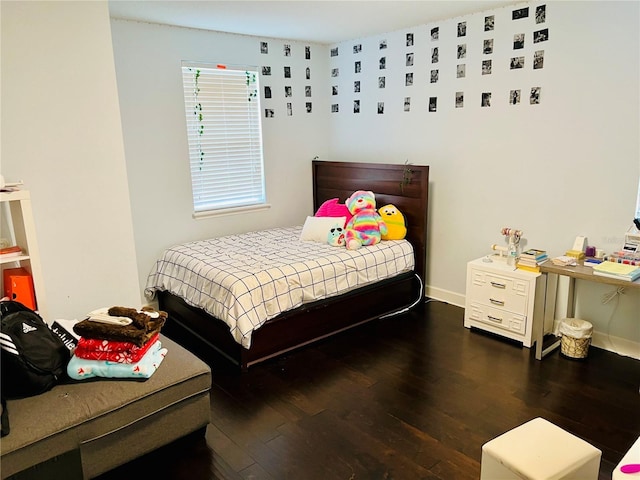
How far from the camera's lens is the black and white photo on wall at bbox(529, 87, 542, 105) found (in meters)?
3.31

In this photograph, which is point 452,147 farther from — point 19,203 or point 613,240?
point 19,203

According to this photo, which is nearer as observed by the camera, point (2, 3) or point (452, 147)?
point (2, 3)

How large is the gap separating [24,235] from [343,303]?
82.8 inches

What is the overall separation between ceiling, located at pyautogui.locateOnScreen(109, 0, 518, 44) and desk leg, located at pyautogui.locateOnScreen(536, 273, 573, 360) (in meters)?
1.99

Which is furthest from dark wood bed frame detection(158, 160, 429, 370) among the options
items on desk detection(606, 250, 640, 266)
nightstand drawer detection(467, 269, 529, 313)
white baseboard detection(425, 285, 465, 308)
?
items on desk detection(606, 250, 640, 266)

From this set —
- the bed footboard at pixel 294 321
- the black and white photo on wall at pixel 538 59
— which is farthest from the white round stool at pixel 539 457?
the black and white photo on wall at pixel 538 59

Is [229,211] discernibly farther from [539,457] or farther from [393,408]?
[539,457]

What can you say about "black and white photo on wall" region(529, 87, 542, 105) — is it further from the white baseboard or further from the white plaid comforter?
the white baseboard

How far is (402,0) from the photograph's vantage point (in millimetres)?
3166

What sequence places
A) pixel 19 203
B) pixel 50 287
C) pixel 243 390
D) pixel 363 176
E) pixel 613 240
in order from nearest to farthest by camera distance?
1. pixel 19 203
2. pixel 50 287
3. pixel 243 390
4. pixel 613 240
5. pixel 363 176

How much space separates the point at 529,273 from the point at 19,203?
303 cm

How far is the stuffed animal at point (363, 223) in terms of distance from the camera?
3.75m

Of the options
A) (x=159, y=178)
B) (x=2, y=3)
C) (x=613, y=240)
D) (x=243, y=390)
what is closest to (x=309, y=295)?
(x=243, y=390)

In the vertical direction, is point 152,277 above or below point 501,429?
above
